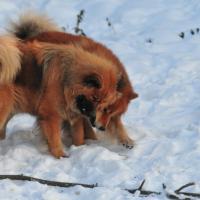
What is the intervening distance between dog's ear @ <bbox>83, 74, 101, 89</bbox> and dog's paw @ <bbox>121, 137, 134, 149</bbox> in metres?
0.84

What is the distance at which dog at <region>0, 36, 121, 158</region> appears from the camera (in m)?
6.55

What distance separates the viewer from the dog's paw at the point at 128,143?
22.6ft

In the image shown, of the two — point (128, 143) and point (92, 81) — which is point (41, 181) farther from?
point (128, 143)

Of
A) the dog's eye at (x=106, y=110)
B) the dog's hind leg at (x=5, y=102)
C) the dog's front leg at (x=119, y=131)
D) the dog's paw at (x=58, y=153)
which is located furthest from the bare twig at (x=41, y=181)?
the dog's front leg at (x=119, y=131)

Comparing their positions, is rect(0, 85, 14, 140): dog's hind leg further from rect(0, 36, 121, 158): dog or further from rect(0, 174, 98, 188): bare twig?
rect(0, 174, 98, 188): bare twig

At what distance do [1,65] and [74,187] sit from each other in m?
1.77

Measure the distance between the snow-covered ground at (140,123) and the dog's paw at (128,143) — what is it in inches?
3.1

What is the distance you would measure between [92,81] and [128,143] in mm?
923

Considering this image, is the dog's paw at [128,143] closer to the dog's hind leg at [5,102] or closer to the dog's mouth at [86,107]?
the dog's mouth at [86,107]

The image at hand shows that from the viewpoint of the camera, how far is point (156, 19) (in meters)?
11.5

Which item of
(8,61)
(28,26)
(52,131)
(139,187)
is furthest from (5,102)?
(139,187)

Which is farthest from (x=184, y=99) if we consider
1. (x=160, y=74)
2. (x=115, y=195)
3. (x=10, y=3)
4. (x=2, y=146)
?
(x=10, y=3)

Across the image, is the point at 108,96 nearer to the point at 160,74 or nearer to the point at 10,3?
the point at 160,74

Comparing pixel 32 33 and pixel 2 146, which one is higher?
pixel 32 33
